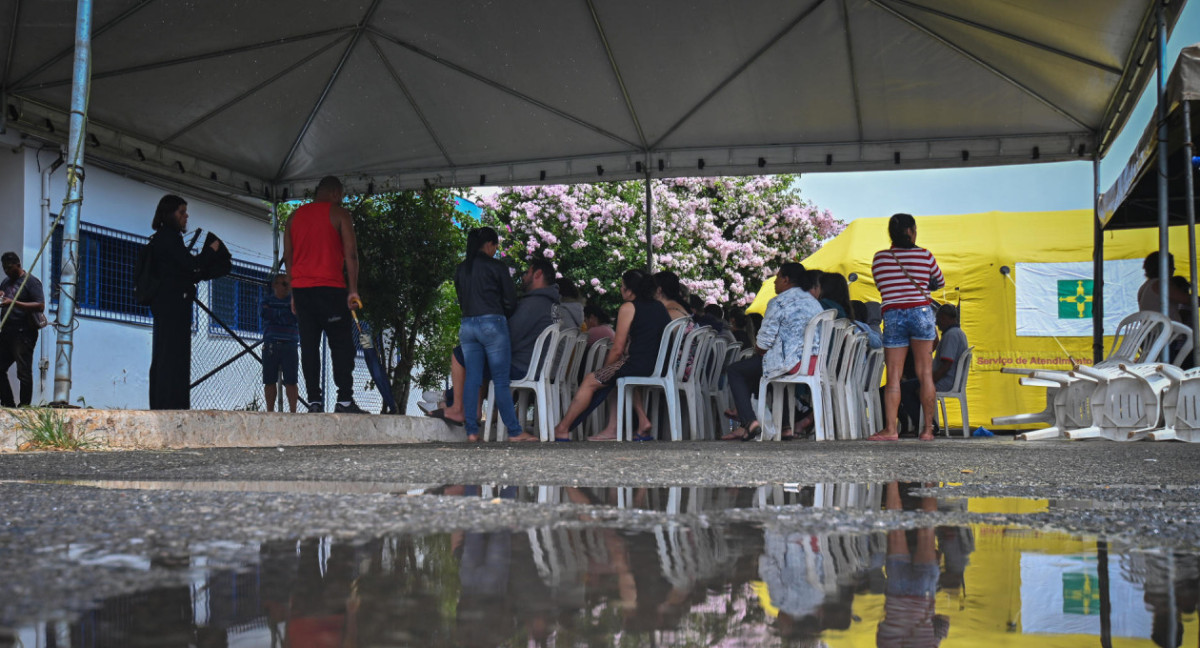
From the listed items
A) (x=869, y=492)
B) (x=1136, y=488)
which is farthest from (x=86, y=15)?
(x=1136, y=488)

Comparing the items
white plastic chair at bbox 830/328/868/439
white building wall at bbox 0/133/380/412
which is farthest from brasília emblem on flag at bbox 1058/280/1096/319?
white building wall at bbox 0/133/380/412

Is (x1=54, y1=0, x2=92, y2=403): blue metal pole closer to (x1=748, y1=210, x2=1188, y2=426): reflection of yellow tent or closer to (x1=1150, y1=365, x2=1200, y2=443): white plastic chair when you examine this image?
(x1=1150, y1=365, x2=1200, y2=443): white plastic chair

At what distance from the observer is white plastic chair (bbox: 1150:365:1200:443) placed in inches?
248

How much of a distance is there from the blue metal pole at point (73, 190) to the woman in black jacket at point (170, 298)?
0.99 m

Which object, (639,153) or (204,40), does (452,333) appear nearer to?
(639,153)

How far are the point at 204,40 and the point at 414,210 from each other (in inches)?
140

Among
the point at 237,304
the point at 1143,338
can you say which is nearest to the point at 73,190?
the point at 1143,338

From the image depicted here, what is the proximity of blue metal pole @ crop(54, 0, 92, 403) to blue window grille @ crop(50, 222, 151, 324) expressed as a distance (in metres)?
6.01

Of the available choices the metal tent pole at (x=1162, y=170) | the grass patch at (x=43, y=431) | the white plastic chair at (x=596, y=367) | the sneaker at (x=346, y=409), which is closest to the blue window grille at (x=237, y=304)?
the white plastic chair at (x=596, y=367)

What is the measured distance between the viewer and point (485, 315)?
7047 mm

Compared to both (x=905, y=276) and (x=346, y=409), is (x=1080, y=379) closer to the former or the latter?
(x=905, y=276)

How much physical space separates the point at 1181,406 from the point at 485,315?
4433 millimetres

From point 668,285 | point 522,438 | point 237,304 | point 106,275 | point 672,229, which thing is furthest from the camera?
point 672,229

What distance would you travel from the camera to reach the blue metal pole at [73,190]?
17.9 feet
